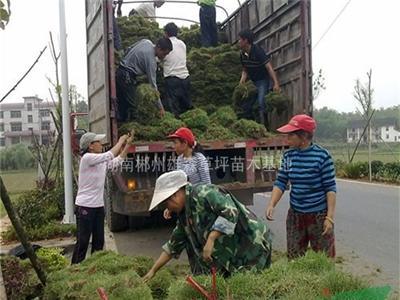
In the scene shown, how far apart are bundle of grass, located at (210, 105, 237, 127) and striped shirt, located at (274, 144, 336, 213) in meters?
2.86

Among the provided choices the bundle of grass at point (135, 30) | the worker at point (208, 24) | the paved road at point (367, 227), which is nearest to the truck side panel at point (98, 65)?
the bundle of grass at point (135, 30)

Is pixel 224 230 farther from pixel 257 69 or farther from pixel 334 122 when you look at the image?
pixel 334 122

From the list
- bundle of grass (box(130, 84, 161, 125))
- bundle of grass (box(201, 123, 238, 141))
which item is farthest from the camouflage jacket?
bundle of grass (box(130, 84, 161, 125))

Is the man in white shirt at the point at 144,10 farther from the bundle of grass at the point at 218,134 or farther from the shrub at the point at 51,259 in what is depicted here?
the shrub at the point at 51,259

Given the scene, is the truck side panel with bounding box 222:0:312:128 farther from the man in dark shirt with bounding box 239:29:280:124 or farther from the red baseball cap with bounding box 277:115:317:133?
the red baseball cap with bounding box 277:115:317:133

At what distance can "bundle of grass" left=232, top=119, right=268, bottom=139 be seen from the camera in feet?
21.6

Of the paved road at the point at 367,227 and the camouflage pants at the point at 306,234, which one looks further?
the paved road at the point at 367,227

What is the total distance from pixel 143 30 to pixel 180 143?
14.0ft

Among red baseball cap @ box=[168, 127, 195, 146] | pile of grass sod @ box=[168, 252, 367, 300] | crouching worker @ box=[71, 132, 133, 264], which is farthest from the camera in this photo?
crouching worker @ box=[71, 132, 133, 264]

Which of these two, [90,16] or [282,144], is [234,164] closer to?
[282,144]

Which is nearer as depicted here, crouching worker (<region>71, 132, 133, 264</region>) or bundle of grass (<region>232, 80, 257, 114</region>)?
crouching worker (<region>71, 132, 133, 264</region>)

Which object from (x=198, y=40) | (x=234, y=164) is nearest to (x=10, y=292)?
(x=234, y=164)

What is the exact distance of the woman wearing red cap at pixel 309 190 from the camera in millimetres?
3986

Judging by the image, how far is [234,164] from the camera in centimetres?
656
